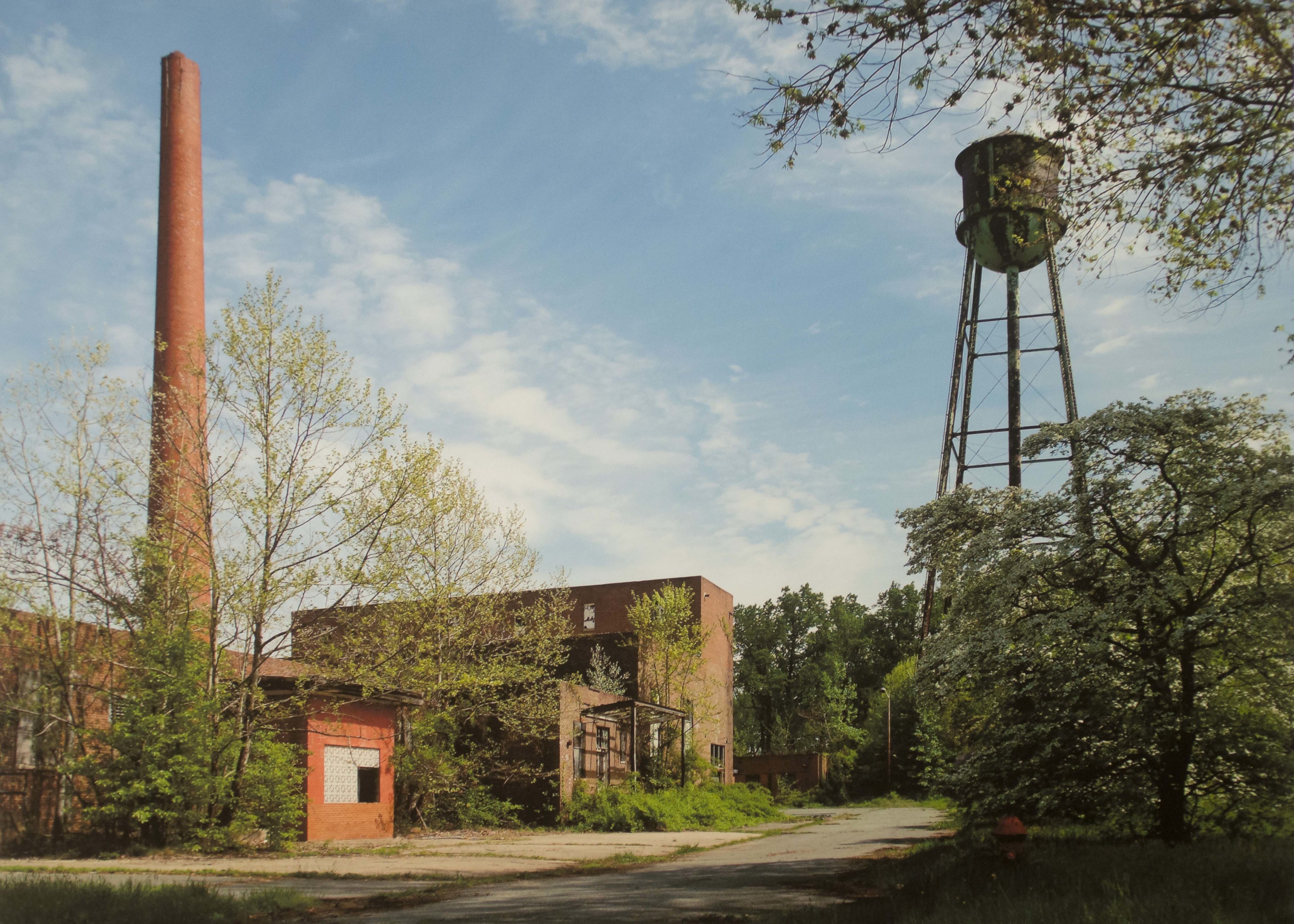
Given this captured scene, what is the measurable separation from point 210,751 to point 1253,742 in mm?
16324

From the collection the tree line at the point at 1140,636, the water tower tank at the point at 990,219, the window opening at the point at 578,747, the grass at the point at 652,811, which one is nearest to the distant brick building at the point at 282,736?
the grass at the point at 652,811

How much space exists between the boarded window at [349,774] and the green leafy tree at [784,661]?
55220 millimetres

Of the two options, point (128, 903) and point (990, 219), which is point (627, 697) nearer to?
point (990, 219)

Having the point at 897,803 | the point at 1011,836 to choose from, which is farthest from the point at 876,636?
the point at 1011,836

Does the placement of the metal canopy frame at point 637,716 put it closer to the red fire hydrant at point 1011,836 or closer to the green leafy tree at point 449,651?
the green leafy tree at point 449,651

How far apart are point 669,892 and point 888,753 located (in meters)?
49.3

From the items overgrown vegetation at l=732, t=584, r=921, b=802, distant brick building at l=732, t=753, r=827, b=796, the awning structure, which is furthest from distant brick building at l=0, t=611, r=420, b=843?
overgrown vegetation at l=732, t=584, r=921, b=802

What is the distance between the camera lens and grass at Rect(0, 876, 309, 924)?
29.1ft

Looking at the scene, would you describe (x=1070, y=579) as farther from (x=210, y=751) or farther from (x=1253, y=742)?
(x=210, y=751)

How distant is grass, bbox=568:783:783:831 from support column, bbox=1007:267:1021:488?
43.6 feet

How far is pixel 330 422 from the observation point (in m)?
19.4

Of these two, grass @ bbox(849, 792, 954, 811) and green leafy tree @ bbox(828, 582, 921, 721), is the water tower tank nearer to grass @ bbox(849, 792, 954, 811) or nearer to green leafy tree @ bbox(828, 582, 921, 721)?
grass @ bbox(849, 792, 954, 811)

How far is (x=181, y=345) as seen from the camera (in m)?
23.2

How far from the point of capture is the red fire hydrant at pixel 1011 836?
1022 cm
